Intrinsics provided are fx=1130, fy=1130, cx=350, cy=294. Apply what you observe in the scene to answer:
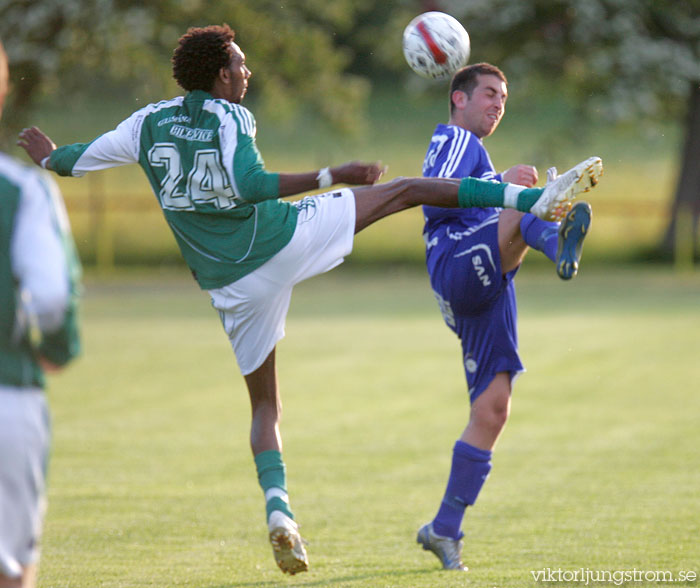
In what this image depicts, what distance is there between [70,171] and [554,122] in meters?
54.8

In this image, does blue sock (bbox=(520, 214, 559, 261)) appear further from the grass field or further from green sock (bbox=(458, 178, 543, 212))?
the grass field

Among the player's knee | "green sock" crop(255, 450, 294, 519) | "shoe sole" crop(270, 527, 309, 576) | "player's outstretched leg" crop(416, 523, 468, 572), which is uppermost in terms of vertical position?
the player's knee

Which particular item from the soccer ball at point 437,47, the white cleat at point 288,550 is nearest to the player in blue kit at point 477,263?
the soccer ball at point 437,47

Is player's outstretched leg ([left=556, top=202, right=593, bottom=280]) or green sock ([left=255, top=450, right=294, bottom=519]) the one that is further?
player's outstretched leg ([left=556, top=202, right=593, bottom=280])

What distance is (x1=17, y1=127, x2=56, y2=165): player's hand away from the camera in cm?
521

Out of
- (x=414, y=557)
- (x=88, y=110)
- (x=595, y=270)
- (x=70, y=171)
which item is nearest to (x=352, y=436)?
(x=414, y=557)

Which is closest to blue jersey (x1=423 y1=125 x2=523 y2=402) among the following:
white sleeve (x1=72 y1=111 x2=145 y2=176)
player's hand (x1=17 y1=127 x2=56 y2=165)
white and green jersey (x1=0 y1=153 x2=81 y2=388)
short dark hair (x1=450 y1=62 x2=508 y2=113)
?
short dark hair (x1=450 y1=62 x2=508 y2=113)

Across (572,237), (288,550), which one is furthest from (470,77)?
(288,550)

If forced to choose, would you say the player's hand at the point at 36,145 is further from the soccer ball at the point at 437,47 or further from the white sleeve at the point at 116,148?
the soccer ball at the point at 437,47

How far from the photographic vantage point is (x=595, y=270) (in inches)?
968

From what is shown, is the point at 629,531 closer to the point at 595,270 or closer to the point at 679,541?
the point at 679,541

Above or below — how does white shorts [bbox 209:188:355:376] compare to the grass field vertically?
above

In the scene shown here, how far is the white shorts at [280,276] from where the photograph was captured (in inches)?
195

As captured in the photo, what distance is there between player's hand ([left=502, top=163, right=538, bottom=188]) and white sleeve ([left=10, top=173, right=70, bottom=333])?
272 cm
